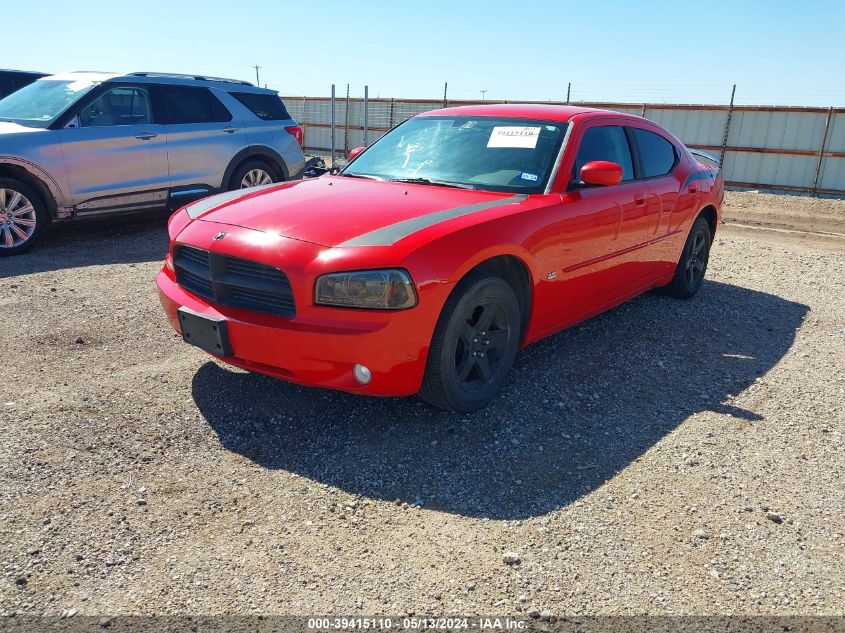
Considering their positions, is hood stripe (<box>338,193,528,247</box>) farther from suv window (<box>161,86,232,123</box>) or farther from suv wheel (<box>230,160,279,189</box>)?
suv window (<box>161,86,232,123</box>)

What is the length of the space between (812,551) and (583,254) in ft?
7.03

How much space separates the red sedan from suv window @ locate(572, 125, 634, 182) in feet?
0.05

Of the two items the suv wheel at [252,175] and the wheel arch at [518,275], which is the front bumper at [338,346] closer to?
the wheel arch at [518,275]

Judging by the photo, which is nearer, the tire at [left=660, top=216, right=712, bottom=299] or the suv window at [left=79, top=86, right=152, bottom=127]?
the tire at [left=660, top=216, right=712, bottom=299]

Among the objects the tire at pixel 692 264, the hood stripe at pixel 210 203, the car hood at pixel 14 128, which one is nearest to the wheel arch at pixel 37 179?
the car hood at pixel 14 128

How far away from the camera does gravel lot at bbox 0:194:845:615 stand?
2424 millimetres

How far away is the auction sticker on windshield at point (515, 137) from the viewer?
4.39 m

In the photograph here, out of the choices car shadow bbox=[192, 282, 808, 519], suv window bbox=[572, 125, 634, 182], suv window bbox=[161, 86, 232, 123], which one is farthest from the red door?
suv window bbox=[161, 86, 232, 123]

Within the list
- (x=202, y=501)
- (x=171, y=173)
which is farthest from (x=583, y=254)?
(x=171, y=173)

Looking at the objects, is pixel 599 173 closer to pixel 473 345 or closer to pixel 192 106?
pixel 473 345

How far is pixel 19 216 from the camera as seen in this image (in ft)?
22.7

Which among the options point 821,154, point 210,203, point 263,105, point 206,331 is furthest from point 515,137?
point 821,154

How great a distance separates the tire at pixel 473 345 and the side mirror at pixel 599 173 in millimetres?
961

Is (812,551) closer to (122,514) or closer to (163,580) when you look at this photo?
(163,580)
